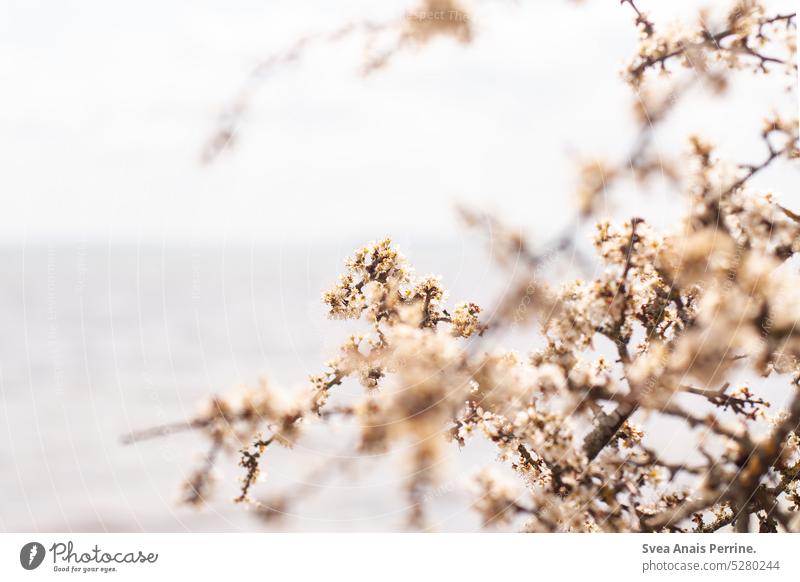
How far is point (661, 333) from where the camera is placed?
2.94 feet

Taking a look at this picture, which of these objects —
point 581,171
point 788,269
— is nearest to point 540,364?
point 581,171

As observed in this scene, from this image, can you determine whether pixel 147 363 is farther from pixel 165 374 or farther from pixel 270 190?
pixel 270 190

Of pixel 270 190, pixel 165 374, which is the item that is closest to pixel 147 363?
pixel 165 374

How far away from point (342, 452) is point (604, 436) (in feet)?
1.25

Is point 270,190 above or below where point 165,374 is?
above

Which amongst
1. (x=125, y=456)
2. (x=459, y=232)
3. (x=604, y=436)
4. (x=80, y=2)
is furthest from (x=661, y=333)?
(x=80, y=2)

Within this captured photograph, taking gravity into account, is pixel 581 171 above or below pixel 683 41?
below

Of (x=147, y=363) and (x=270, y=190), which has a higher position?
(x=270, y=190)

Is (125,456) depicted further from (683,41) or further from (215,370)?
(683,41)

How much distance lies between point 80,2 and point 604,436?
1.04m

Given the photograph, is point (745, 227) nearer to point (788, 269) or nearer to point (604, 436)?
point (788, 269)
